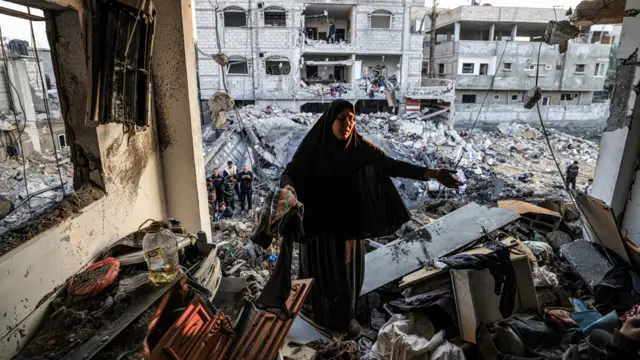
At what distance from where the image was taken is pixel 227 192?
27.0 feet

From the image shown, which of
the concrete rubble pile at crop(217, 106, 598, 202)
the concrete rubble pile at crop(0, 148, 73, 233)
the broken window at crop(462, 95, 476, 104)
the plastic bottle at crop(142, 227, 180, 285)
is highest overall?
the broken window at crop(462, 95, 476, 104)

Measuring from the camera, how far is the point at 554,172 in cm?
1475

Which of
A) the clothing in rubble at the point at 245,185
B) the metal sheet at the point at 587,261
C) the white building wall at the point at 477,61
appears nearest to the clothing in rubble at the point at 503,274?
the metal sheet at the point at 587,261

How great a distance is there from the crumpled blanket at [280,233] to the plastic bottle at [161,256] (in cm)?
48

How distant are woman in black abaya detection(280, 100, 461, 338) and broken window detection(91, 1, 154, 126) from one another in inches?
44.2

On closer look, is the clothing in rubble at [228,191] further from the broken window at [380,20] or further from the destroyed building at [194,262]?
the broken window at [380,20]

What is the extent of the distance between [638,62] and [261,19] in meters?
17.7

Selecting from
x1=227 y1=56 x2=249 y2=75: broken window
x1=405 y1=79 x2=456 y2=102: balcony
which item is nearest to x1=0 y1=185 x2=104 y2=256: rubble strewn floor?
x1=227 y1=56 x2=249 y2=75: broken window

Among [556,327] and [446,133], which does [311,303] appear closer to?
[556,327]

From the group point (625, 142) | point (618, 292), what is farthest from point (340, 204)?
point (625, 142)

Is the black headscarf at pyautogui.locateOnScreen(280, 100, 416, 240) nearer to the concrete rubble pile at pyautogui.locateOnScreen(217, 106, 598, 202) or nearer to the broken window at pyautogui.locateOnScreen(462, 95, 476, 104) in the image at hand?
the concrete rubble pile at pyautogui.locateOnScreen(217, 106, 598, 202)

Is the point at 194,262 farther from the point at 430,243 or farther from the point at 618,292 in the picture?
the point at 618,292

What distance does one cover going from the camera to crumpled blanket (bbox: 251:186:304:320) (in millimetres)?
2252

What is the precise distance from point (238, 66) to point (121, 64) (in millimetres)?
19083
